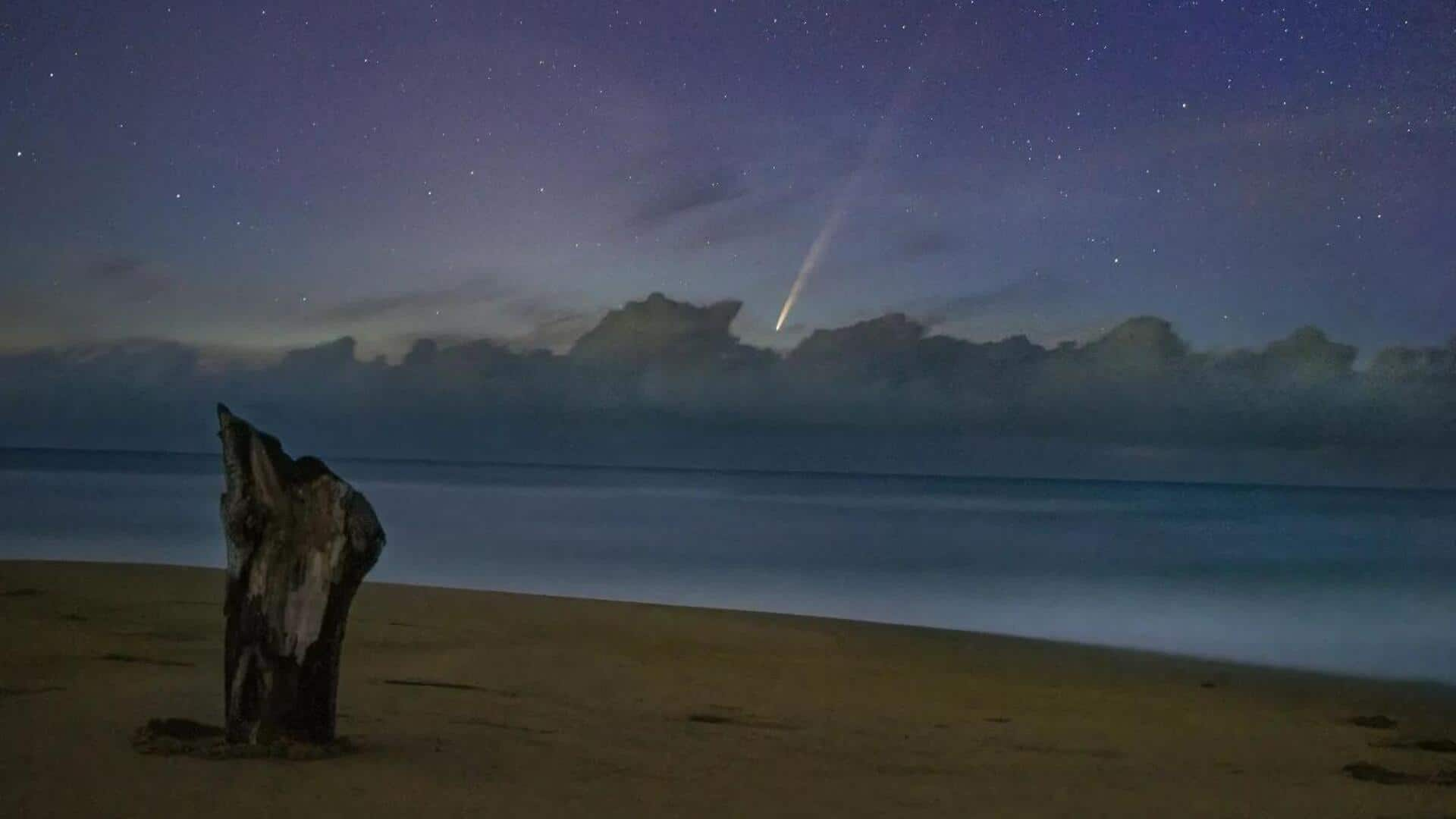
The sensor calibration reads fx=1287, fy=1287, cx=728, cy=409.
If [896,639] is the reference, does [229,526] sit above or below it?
above

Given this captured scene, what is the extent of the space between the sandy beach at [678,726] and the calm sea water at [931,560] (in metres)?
5.35

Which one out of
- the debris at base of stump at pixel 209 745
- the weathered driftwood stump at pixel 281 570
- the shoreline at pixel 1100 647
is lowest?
the shoreline at pixel 1100 647

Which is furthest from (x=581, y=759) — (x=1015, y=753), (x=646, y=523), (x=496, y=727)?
(x=646, y=523)

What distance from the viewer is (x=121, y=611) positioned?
11664mm

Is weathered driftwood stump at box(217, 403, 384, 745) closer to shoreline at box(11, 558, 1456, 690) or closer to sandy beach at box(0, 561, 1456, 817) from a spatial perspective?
sandy beach at box(0, 561, 1456, 817)

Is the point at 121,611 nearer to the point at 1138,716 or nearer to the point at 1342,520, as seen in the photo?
the point at 1138,716

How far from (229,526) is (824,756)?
3187 mm

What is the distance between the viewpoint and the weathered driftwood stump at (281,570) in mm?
5418

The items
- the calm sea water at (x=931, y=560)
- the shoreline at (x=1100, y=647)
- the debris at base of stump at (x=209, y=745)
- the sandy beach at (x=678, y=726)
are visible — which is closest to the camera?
the sandy beach at (x=678, y=726)

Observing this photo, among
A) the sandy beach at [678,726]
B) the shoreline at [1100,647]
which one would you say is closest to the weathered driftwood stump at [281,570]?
the sandy beach at [678,726]

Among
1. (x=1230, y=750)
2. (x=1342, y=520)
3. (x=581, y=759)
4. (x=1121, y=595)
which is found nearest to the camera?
(x=581, y=759)

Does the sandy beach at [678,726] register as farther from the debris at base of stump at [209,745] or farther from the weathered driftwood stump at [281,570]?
the weathered driftwood stump at [281,570]

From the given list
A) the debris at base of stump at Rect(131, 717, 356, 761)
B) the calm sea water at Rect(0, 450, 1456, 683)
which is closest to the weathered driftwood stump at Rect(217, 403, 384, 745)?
the debris at base of stump at Rect(131, 717, 356, 761)

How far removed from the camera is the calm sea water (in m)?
18.7
